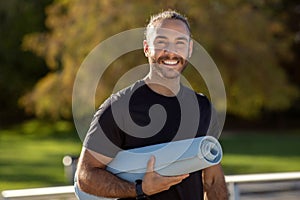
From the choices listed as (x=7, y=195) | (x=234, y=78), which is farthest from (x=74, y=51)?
(x=7, y=195)

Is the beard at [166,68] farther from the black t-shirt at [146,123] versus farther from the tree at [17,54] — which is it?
the tree at [17,54]

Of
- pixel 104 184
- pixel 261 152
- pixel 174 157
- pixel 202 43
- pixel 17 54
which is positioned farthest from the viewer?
pixel 17 54

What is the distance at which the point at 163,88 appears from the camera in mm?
3244

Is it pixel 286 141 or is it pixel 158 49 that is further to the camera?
pixel 286 141

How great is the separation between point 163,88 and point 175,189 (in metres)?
0.40

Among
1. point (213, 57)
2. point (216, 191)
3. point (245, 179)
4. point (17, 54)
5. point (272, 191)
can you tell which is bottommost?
point (216, 191)

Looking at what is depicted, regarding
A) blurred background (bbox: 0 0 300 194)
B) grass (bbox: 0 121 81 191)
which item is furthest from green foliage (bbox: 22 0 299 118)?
grass (bbox: 0 121 81 191)

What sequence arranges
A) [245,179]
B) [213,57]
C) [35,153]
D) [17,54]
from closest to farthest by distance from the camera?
[245,179] → [35,153] → [213,57] → [17,54]

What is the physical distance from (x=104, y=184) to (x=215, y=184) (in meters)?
0.57

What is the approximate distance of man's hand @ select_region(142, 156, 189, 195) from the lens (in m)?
3.09

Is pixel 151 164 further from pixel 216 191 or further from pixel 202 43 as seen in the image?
pixel 202 43

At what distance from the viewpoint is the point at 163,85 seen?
3232 mm

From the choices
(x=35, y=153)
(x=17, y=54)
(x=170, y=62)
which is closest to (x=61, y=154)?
(x=35, y=153)

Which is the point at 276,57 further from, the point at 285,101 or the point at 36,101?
the point at 36,101
